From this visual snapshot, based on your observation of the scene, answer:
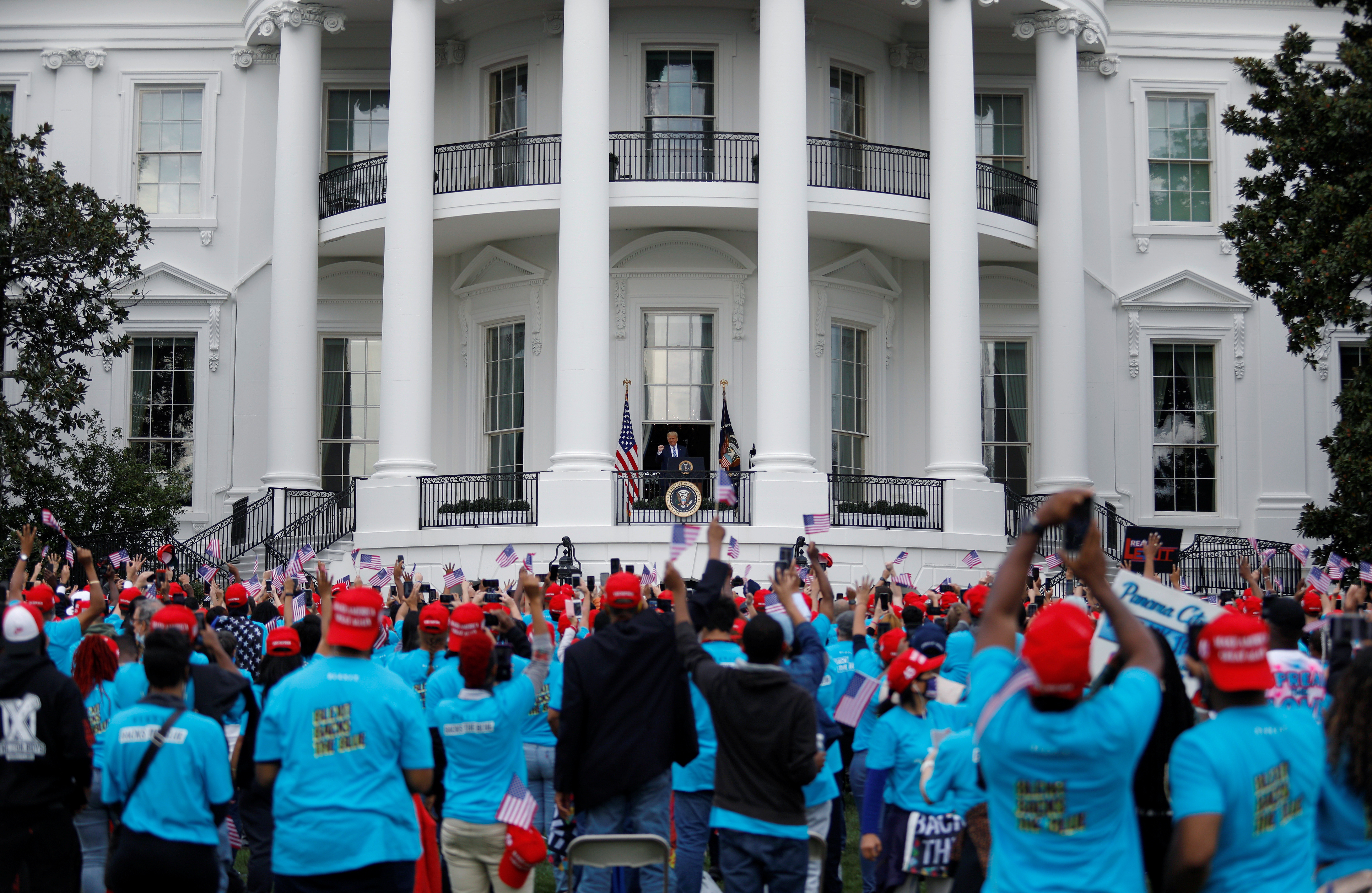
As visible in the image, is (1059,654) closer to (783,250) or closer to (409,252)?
(783,250)

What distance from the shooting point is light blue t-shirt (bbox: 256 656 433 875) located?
5.84 meters

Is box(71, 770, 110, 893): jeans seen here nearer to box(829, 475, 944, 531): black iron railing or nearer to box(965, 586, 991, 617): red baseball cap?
box(965, 586, 991, 617): red baseball cap

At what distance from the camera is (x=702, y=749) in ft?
25.7

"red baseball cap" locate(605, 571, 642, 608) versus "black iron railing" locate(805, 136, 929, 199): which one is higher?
"black iron railing" locate(805, 136, 929, 199)

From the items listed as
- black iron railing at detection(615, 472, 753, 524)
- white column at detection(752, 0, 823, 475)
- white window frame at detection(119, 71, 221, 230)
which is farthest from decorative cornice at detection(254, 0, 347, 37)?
black iron railing at detection(615, 472, 753, 524)

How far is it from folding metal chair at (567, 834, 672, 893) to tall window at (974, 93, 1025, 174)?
24096mm

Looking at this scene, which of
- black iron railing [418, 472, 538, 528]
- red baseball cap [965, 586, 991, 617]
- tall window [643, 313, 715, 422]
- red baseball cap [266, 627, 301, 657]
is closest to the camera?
red baseball cap [266, 627, 301, 657]

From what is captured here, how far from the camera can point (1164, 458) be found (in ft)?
93.5

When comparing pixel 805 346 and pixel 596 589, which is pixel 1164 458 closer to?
pixel 805 346

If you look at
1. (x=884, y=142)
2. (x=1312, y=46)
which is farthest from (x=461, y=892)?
(x=1312, y=46)

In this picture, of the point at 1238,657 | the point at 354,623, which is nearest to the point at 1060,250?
the point at 354,623

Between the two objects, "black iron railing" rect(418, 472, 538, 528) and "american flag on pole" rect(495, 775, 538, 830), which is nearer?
"american flag on pole" rect(495, 775, 538, 830)

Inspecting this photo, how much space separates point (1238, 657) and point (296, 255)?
23.1 m

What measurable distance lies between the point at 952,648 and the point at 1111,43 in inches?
889
